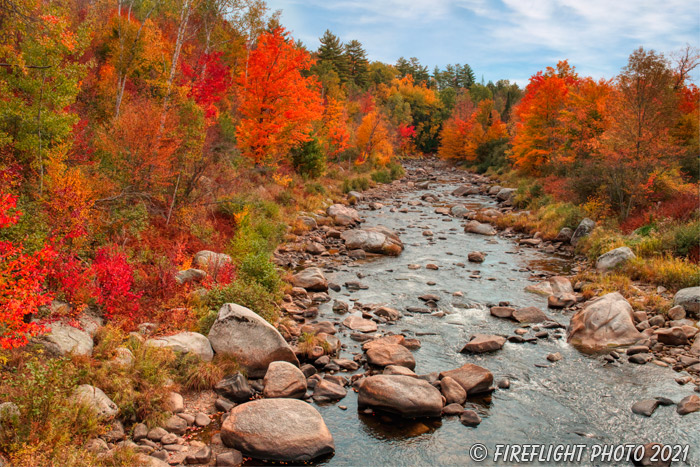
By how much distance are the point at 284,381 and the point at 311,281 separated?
6.32 metres

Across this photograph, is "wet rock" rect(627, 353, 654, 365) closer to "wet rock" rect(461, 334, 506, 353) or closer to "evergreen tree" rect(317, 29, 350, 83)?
"wet rock" rect(461, 334, 506, 353)

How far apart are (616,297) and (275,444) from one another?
1038 cm

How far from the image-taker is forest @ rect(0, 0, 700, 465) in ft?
25.9

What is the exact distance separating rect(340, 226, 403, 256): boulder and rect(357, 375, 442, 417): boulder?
462 inches

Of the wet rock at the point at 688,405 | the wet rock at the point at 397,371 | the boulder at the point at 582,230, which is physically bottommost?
the wet rock at the point at 397,371

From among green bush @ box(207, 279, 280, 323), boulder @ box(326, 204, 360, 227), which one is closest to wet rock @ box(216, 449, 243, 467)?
green bush @ box(207, 279, 280, 323)

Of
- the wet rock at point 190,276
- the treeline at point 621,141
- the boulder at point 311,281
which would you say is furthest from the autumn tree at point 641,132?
the wet rock at point 190,276

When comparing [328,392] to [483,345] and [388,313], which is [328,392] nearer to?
[483,345]

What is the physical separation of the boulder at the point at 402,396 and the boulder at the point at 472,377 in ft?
2.82

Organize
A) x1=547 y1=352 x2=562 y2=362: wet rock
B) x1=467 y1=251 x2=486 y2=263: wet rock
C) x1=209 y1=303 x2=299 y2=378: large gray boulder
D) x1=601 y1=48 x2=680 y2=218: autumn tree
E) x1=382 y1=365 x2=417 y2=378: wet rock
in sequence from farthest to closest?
x1=601 y1=48 x2=680 y2=218: autumn tree → x1=467 y1=251 x2=486 y2=263: wet rock → x1=547 y1=352 x2=562 y2=362: wet rock → x1=209 y1=303 x2=299 y2=378: large gray boulder → x1=382 y1=365 x2=417 y2=378: wet rock

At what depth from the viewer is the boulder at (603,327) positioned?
37.9ft

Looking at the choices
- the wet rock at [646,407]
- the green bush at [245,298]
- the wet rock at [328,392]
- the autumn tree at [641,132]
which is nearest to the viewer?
the wet rock at [646,407]

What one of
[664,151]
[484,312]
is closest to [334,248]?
[484,312]

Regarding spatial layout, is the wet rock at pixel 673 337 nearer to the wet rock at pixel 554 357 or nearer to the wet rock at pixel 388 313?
the wet rock at pixel 554 357
